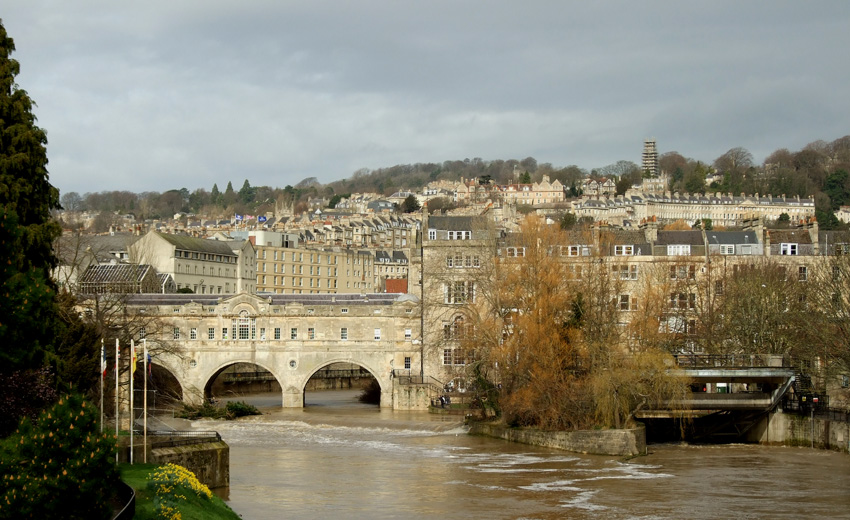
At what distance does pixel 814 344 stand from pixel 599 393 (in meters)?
14.8

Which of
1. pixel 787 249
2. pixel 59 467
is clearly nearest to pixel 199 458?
pixel 59 467

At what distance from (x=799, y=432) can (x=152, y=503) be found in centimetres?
3408

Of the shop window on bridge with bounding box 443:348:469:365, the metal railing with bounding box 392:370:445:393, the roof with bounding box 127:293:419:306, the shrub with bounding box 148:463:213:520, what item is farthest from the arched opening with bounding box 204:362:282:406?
the shrub with bounding box 148:463:213:520

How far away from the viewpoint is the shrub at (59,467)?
20141 mm

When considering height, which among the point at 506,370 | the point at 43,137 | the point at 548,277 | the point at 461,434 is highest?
the point at 43,137

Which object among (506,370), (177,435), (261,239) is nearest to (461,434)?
(506,370)

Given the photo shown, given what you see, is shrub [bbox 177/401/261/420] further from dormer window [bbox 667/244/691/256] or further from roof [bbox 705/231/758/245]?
roof [bbox 705/231/758/245]

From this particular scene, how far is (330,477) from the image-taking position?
40.1m

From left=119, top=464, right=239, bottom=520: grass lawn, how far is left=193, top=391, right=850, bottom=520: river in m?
2.88

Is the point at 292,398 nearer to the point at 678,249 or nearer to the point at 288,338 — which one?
the point at 288,338

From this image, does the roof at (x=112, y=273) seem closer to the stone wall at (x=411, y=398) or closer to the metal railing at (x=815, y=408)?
the stone wall at (x=411, y=398)

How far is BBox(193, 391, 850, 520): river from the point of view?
110 ft

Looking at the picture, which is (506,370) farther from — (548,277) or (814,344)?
(814,344)

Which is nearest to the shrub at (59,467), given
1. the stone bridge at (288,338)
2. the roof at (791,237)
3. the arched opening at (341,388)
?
the stone bridge at (288,338)
